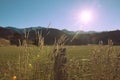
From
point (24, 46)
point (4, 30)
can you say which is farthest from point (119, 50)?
point (4, 30)

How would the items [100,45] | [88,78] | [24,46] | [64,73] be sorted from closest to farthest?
[64,73] < [24,46] < [100,45] < [88,78]

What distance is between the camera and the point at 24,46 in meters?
6.08

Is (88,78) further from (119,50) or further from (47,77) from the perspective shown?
(47,77)

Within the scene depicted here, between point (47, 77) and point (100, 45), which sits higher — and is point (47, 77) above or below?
below

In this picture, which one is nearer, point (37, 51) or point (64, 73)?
point (64, 73)

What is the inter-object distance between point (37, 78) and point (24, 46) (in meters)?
0.72

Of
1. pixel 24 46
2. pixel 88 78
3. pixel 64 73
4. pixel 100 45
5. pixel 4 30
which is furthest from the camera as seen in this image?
pixel 4 30

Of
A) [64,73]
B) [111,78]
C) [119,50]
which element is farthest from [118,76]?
[64,73]

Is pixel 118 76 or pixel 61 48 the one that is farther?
pixel 118 76

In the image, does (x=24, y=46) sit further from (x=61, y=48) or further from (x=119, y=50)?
(x=119, y=50)

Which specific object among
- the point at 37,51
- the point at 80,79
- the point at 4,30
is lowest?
the point at 80,79

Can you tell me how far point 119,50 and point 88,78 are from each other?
100 centimetres

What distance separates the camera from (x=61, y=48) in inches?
231

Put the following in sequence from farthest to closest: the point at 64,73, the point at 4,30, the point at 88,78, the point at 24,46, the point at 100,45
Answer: the point at 4,30, the point at 88,78, the point at 100,45, the point at 24,46, the point at 64,73
